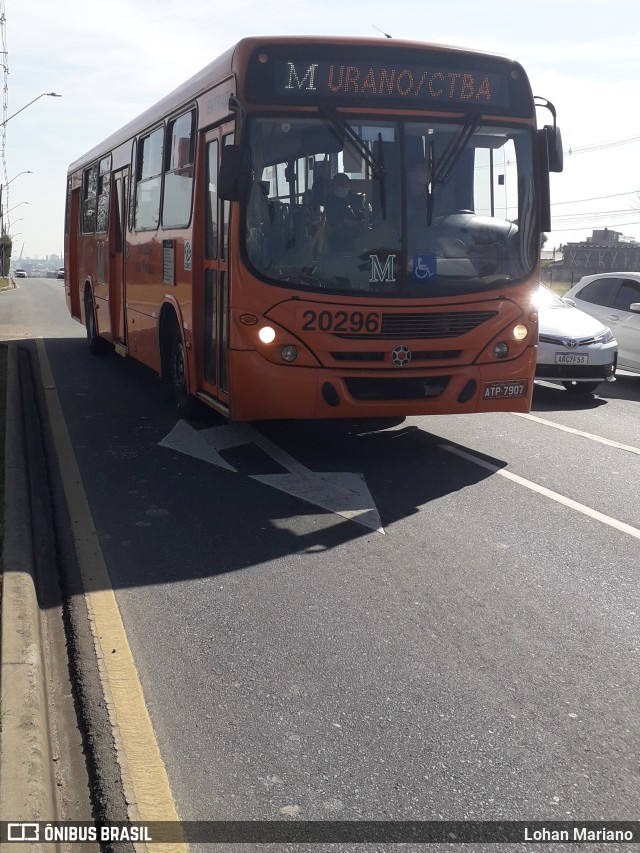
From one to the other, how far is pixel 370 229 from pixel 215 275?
143 cm

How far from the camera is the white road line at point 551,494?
273 inches

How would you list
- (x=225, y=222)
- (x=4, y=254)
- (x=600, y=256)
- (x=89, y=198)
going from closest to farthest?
(x=225, y=222) → (x=89, y=198) → (x=4, y=254) → (x=600, y=256)

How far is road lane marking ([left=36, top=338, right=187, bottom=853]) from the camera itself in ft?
11.4

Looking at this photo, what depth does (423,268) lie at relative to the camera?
8508 millimetres

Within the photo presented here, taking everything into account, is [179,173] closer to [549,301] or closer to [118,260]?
[118,260]

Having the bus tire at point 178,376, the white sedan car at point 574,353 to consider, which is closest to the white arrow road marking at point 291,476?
the bus tire at point 178,376

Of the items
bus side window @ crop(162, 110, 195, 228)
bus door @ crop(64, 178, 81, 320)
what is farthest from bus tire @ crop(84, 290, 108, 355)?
bus side window @ crop(162, 110, 195, 228)

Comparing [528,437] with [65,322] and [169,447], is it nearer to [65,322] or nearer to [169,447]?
[169,447]

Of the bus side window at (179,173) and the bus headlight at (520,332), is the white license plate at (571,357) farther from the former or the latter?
the bus side window at (179,173)

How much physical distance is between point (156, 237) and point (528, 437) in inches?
175

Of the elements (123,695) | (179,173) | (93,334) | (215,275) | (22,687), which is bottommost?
(123,695)

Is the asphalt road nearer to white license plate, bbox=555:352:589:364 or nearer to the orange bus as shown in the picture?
the orange bus

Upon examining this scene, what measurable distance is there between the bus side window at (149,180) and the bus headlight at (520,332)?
14.4ft

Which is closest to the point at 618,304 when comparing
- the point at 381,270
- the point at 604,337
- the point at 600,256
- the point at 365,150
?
the point at 604,337
